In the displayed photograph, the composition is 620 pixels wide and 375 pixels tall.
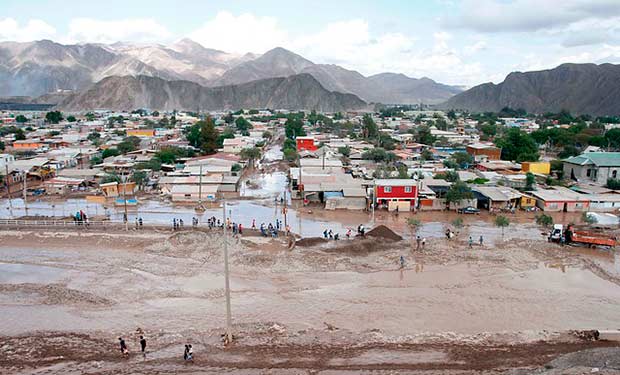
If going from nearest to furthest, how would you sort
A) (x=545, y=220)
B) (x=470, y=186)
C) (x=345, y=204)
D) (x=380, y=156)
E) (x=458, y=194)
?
(x=545, y=220), (x=458, y=194), (x=345, y=204), (x=470, y=186), (x=380, y=156)

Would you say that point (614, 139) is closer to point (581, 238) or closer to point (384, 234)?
point (581, 238)

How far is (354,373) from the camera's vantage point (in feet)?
33.2

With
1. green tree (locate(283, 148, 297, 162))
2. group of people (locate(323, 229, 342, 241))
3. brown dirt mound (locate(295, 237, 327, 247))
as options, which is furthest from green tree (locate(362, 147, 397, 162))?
brown dirt mound (locate(295, 237, 327, 247))

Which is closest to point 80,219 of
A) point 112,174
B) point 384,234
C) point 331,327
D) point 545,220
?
point 112,174

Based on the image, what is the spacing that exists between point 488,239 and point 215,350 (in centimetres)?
1489

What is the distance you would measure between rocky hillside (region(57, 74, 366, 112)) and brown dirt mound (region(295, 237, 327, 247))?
432 ft

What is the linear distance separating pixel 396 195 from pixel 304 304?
13839 mm

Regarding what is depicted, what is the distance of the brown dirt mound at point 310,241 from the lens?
19.8 metres

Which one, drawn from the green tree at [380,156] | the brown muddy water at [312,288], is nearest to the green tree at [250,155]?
the green tree at [380,156]

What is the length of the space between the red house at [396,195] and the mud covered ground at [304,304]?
5.97 meters

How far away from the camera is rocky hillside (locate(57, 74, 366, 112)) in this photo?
140875 mm

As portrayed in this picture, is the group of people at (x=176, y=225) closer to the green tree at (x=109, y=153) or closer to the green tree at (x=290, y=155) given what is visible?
the green tree at (x=290, y=155)

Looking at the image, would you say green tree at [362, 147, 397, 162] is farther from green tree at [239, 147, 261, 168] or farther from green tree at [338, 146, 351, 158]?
green tree at [239, 147, 261, 168]

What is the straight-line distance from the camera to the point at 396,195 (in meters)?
26.6
